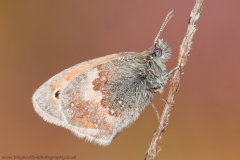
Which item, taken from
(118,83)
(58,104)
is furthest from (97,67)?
(58,104)

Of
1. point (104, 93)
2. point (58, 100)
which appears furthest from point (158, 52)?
point (58, 100)

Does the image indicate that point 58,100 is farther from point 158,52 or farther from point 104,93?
point 158,52

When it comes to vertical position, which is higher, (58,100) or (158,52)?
(158,52)

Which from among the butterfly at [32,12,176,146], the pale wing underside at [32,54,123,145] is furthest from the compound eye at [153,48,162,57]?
the pale wing underside at [32,54,123,145]

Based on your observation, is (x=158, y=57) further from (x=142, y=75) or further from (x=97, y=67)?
(x=97, y=67)

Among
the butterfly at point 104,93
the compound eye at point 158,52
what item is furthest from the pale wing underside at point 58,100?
the compound eye at point 158,52

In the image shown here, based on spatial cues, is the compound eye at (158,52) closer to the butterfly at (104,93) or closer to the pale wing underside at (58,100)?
the butterfly at (104,93)

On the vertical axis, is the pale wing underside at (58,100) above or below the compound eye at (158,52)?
below

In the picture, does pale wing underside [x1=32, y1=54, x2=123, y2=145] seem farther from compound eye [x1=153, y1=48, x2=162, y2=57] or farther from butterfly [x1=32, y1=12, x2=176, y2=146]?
compound eye [x1=153, y1=48, x2=162, y2=57]

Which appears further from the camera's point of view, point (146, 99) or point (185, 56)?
point (146, 99)
